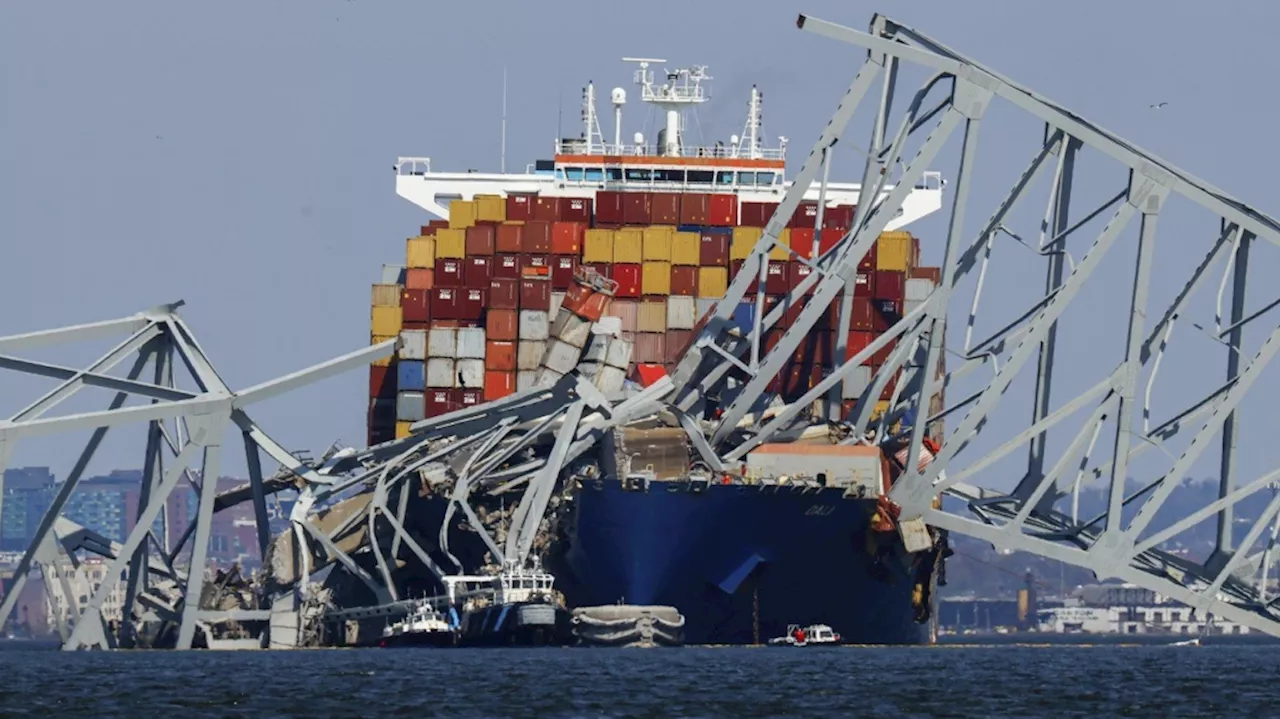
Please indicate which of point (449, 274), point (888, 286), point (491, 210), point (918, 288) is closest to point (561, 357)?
point (449, 274)

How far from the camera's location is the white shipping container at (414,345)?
78375 mm

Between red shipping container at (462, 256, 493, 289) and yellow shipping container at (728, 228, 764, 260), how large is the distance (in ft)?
23.3

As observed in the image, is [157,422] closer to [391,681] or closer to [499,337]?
[499,337]

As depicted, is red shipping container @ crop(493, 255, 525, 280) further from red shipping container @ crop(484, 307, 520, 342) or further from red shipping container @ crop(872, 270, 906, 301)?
red shipping container @ crop(872, 270, 906, 301)

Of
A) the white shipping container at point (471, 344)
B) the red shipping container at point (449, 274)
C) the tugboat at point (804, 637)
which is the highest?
the red shipping container at point (449, 274)

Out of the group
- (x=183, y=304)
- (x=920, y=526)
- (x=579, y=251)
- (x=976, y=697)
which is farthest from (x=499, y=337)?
(x=976, y=697)

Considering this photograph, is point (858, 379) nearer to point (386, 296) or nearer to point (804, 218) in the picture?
point (804, 218)

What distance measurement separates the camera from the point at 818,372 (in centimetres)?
7756

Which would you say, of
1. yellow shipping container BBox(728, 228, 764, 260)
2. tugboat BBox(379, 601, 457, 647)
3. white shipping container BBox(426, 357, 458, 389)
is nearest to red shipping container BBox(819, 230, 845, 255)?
yellow shipping container BBox(728, 228, 764, 260)

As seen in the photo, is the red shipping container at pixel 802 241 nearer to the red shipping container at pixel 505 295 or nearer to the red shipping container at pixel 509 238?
the red shipping container at pixel 509 238

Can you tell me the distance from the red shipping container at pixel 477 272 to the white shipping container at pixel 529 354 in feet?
9.90

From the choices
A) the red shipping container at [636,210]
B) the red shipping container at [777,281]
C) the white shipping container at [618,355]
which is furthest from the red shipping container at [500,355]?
the red shipping container at [777,281]

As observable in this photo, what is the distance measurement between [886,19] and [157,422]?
2254cm

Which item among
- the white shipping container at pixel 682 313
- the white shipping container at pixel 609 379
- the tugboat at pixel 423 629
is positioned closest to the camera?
the tugboat at pixel 423 629
